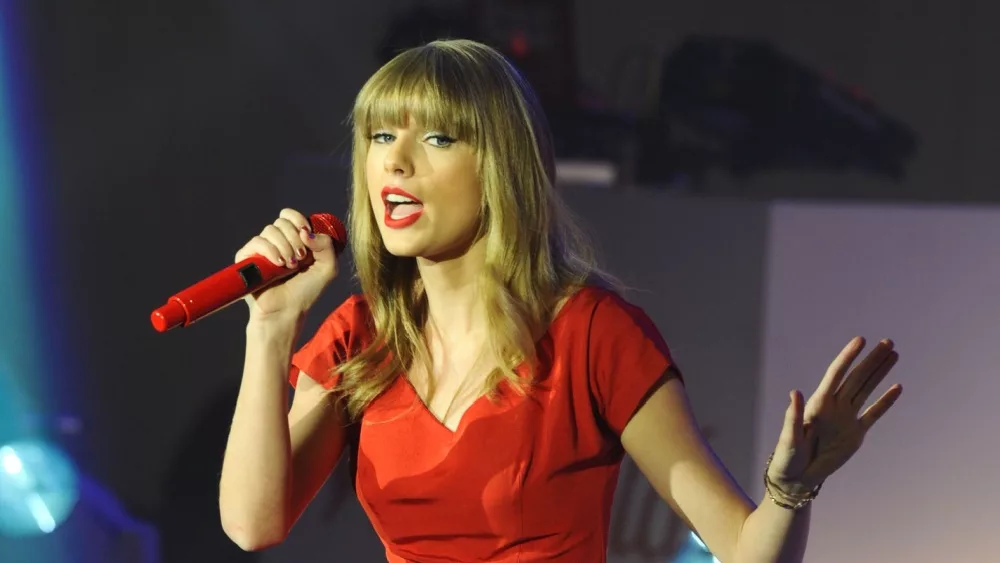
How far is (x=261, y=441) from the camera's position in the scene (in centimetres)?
142

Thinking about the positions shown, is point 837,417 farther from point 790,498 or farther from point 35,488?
point 35,488

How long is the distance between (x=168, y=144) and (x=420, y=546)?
1.56 metres

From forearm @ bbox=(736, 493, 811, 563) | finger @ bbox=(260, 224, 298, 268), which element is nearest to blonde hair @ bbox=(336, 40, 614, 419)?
finger @ bbox=(260, 224, 298, 268)

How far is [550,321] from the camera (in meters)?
1.50

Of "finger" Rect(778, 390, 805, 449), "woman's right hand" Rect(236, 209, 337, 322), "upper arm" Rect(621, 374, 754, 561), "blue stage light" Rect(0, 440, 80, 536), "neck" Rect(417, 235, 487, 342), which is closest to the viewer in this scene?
"finger" Rect(778, 390, 805, 449)

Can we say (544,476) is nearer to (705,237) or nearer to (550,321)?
(550,321)

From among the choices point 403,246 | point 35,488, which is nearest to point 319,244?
point 403,246

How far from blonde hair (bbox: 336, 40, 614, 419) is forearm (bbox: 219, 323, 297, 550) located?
130 millimetres

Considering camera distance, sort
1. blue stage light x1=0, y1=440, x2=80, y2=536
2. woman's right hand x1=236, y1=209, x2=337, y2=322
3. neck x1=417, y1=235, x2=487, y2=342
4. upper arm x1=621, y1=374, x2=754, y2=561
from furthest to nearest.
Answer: blue stage light x1=0, y1=440, x2=80, y2=536 < neck x1=417, y1=235, x2=487, y2=342 < woman's right hand x1=236, y1=209, x2=337, y2=322 < upper arm x1=621, y1=374, x2=754, y2=561

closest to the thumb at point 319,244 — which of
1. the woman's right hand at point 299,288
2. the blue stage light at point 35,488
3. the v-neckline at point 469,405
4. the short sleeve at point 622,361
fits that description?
the woman's right hand at point 299,288

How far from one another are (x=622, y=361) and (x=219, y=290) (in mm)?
522

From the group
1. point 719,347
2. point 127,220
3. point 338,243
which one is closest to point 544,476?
point 338,243

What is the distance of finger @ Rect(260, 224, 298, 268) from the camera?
134cm

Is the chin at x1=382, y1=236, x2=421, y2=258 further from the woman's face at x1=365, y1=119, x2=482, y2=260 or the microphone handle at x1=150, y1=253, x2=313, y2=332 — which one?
the microphone handle at x1=150, y1=253, x2=313, y2=332
